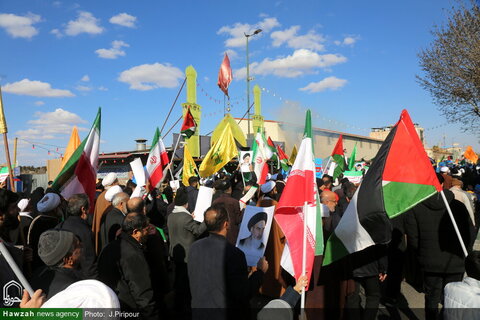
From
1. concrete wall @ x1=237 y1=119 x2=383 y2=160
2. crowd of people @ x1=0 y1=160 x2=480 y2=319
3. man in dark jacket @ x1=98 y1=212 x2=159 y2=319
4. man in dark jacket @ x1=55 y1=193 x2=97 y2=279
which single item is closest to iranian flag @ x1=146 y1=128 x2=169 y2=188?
crowd of people @ x1=0 y1=160 x2=480 y2=319

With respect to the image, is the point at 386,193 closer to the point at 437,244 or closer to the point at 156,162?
the point at 437,244

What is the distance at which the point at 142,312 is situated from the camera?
311cm

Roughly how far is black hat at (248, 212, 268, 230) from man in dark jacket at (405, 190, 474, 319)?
1.81 meters

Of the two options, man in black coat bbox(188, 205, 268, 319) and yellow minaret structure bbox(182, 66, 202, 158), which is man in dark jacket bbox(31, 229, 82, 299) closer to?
man in black coat bbox(188, 205, 268, 319)

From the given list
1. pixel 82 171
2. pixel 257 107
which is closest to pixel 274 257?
pixel 82 171

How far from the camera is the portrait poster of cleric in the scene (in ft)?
13.2

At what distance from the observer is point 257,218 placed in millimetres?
4305

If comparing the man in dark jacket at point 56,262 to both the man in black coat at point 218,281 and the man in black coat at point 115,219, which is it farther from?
the man in black coat at point 115,219

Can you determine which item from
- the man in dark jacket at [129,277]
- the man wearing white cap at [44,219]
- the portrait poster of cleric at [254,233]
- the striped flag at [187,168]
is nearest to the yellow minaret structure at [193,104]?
the striped flag at [187,168]

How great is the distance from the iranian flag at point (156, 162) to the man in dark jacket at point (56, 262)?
482 cm

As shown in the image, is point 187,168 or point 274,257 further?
point 187,168

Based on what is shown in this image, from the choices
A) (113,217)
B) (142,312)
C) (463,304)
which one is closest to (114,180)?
(113,217)

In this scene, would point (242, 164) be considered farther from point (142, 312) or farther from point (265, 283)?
point (142, 312)

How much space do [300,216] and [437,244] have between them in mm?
1944
